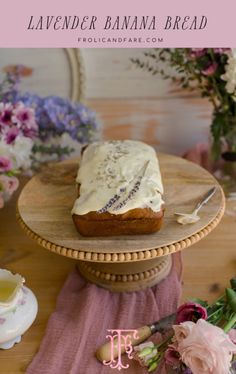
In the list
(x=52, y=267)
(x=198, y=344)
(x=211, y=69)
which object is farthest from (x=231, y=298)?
(x=211, y=69)

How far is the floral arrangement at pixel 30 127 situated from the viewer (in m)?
1.12

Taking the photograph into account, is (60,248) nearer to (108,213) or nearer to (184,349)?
(108,213)

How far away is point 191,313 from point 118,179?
0.92 ft

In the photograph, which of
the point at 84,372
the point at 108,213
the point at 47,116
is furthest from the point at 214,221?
the point at 47,116

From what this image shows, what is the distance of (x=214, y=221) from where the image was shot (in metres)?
0.92

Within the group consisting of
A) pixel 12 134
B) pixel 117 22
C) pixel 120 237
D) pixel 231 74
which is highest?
pixel 117 22

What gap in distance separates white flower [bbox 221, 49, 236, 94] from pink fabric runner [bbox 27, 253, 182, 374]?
40 centimetres

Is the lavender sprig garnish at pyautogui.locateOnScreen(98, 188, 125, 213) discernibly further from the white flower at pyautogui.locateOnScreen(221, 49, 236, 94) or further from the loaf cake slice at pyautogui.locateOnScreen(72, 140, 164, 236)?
the white flower at pyautogui.locateOnScreen(221, 49, 236, 94)

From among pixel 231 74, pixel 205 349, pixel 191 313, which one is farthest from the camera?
pixel 231 74

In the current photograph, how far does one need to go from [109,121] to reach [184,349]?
85 centimetres

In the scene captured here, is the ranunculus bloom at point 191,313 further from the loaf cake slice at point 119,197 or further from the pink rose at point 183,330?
the loaf cake slice at point 119,197

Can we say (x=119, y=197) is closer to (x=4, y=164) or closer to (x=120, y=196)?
(x=120, y=196)

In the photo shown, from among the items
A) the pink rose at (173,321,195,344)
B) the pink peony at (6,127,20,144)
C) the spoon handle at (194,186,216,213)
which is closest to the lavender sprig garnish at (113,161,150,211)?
the spoon handle at (194,186,216,213)

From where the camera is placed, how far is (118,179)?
0.93 meters
